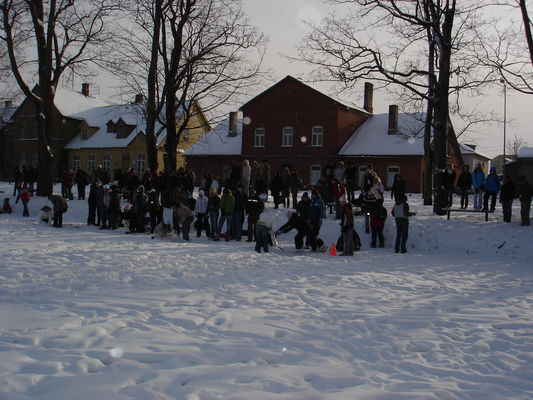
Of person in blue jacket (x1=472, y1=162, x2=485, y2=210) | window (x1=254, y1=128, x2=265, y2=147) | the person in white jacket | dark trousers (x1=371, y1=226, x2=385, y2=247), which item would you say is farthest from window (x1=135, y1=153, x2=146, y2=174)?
dark trousers (x1=371, y1=226, x2=385, y2=247)

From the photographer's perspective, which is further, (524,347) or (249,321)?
(249,321)

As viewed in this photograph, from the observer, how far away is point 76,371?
5.16m

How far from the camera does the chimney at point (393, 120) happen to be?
4397 centimetres

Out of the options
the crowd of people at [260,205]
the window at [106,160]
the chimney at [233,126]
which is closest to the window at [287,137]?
the chimney at [233,126]

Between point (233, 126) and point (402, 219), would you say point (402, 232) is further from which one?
point (233, 126)

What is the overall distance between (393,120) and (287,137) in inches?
353

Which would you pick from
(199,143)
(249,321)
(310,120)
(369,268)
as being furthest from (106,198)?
(199,143)

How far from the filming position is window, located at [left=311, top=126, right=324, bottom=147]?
44.4 meters

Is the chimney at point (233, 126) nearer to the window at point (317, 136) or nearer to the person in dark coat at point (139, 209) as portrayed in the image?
the window at point (317, 136)

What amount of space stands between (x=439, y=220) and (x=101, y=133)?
4639cm

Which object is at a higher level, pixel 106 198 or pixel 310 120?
pixel 310 120

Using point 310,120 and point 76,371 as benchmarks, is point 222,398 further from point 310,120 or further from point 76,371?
point 310,120

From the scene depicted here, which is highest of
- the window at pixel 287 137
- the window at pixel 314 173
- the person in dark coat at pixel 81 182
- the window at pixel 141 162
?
the window at pixel 287 137

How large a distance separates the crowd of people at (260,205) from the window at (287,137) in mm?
22891
